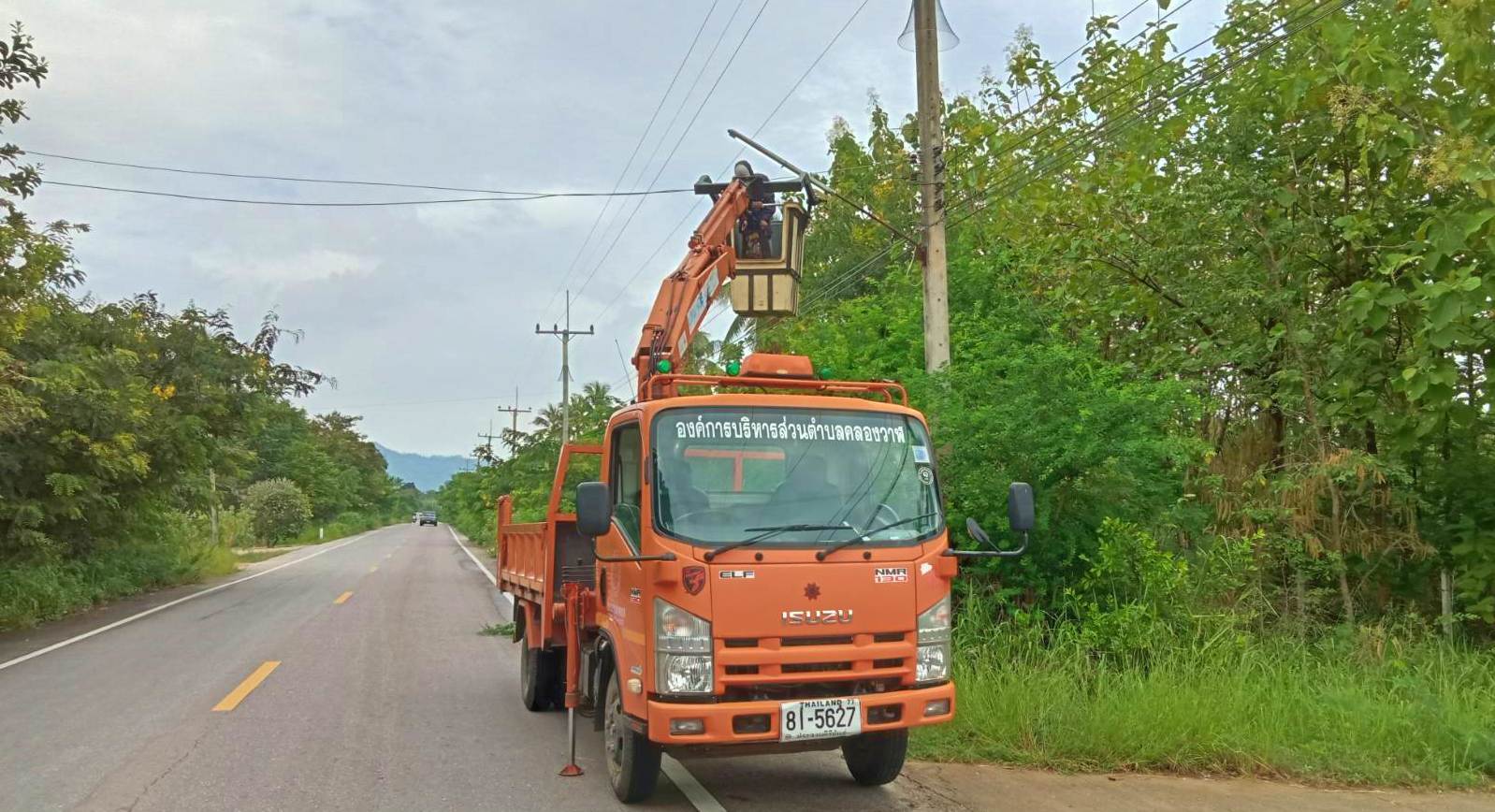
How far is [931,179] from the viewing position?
1175 cm

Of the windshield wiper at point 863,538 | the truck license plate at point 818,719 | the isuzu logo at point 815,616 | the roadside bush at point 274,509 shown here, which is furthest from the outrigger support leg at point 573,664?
the roadside bush at point 274,509

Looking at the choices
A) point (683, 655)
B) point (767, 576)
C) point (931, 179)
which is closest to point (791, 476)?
point (767, 576)

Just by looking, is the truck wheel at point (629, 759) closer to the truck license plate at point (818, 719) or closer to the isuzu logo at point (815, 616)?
the truck license plate at point (818, 719)

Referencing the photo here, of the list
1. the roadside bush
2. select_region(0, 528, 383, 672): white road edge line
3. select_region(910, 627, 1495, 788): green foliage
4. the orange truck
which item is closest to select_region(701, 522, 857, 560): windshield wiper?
the orange truck

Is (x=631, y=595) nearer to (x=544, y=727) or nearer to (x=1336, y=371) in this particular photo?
(x=544, y=727)

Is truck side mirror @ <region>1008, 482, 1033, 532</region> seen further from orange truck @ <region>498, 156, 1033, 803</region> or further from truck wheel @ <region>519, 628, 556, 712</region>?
truck wheel @ <region>519, 628, 556, 712</region>

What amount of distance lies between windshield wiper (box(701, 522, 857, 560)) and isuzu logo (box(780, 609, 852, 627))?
42cm

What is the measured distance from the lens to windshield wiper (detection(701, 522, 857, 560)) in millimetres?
5480

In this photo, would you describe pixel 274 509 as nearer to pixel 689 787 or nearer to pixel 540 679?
pixel 540 679

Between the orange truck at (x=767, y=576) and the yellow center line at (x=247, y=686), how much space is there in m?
3.96

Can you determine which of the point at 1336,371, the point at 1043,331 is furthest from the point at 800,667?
the point at 1043,331

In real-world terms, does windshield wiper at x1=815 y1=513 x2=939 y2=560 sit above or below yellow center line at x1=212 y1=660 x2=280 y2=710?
above

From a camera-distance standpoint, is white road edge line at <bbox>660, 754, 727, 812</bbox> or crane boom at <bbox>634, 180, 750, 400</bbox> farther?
crane boom at <bbox>634, 180, 750, 400</bbox>

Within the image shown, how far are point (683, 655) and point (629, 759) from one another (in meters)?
0.91
